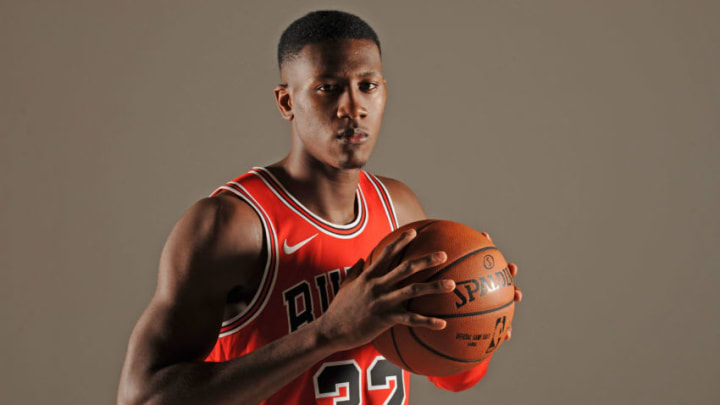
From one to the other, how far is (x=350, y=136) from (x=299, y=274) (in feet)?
1.35

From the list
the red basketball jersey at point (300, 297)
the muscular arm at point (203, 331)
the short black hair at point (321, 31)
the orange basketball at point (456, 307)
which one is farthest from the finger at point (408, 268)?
the short black hair at point (321, 31)

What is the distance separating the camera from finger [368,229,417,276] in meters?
1.58

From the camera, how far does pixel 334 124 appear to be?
1989 millimetres

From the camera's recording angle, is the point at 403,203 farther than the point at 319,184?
Yes

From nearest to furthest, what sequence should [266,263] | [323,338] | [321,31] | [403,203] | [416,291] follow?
[416,291] → [323,338] → [266,263] → [321,31] → [403,203]

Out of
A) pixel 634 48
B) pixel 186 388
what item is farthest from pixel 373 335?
pixel 634 48

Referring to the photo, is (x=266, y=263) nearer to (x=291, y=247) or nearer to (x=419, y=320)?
(x=291, y=247)

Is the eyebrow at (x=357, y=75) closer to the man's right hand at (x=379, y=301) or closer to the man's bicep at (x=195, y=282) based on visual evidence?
the man's bicep at (x=195, y=282)

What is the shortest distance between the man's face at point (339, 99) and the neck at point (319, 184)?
2.8 inches

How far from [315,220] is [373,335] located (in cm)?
56

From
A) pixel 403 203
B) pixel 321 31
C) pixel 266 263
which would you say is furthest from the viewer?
pixel 403 203

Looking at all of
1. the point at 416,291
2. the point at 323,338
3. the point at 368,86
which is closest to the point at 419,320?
the point at 416,291

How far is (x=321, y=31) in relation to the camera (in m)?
2.05

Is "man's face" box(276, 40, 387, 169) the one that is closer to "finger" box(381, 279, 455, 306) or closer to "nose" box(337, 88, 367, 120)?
"nose" box(337, 88, 367, 120)
